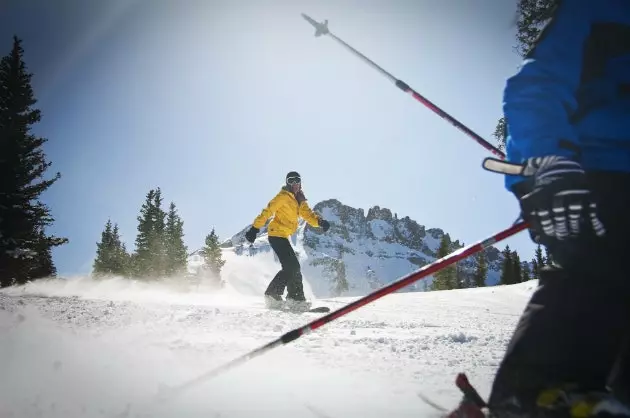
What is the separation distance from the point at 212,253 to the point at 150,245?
16.8 m

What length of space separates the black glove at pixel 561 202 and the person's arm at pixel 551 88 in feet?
0.21

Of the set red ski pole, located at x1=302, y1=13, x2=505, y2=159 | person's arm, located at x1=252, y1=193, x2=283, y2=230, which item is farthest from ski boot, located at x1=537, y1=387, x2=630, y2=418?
person's arm, located at x1=252, y1=193, x2=283, y2=230

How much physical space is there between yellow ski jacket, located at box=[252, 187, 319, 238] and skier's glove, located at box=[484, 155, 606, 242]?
267 inches

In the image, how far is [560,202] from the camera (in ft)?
4.36

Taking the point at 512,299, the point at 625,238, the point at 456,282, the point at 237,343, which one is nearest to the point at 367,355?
the point at 237,343

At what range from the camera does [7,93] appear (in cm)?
1931

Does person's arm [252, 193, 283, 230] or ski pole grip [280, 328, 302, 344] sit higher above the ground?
person's arm [252, 193, 283, 230]

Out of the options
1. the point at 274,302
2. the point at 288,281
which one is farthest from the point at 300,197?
the point at 274,302

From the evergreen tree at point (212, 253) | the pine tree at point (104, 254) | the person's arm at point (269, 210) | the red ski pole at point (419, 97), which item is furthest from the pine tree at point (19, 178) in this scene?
the evergreen tree at point (212, 253)

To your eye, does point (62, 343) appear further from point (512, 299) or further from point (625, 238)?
A: point (512, 299)

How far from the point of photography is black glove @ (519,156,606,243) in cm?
131

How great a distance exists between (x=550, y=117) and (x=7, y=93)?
25587 mm

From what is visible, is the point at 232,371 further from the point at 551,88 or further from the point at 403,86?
the point at 403,86

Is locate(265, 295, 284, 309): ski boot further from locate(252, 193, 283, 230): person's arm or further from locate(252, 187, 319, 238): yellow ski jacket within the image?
locate(252, 193, 283, 230): person's arm
